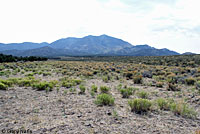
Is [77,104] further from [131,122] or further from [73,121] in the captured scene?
[131,122]

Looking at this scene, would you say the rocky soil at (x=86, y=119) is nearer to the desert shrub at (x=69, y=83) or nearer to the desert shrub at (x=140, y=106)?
the desert shrub at (x=140, y=106)

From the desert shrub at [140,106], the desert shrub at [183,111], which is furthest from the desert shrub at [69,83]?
the desert shrub at [183,111]

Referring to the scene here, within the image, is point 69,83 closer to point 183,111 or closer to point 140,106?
point 140,106

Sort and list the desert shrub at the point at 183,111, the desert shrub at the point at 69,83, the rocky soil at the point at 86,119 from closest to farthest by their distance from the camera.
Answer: the rocky soil at the point at 86,119 → the desert shrub at the point at 183,111 → the desert shrub at the point at 69,83

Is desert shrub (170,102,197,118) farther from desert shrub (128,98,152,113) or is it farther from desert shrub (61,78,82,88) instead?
desert shrub (61,78,82,88)

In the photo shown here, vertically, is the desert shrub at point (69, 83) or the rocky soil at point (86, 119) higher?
the desert shrub at point (69, 83)

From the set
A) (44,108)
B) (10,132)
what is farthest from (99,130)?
(44,108)

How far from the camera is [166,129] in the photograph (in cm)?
448

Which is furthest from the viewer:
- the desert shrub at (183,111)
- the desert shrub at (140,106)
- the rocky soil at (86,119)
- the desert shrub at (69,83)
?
the desert shrub at (69,83)

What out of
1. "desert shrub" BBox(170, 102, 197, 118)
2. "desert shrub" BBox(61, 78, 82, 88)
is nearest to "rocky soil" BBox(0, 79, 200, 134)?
"desert shrub" BBox(170, 102, 197, 118)

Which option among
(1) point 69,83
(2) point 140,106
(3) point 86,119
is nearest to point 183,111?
(2) point 140,106

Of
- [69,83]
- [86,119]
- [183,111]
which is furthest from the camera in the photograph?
[69,83]

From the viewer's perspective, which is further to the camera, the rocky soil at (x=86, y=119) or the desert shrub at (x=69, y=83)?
the desert shrub at (x=69, y=83)

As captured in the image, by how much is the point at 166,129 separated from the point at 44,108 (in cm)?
493
